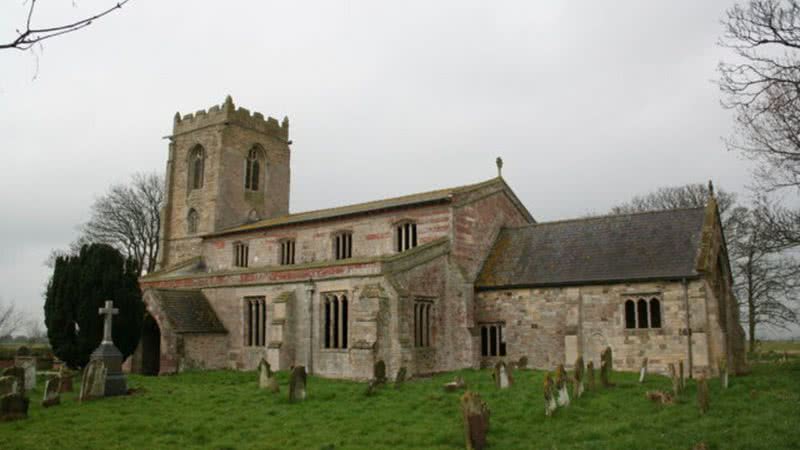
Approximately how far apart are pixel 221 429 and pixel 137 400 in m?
5.59

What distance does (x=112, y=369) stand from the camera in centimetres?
1931

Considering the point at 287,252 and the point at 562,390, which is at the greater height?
the point at 287,252

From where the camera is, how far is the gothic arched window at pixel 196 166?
39.6 meters

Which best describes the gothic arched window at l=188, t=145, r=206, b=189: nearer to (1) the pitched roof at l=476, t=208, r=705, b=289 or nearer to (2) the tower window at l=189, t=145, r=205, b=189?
(2) the tower window at l=189, t=145, r=205, b=189

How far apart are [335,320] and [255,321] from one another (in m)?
4.71

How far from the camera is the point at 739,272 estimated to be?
37.6 m

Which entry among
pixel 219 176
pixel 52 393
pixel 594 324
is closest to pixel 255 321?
pixel 52 393

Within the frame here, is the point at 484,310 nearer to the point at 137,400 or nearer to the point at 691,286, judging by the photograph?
the point at 691,286

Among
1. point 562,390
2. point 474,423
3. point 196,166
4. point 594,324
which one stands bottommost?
point 474,423

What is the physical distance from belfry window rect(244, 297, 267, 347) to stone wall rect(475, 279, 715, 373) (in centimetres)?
925

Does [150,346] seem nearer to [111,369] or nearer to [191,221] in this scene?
[111,369]

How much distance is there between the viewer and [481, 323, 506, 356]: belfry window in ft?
84.1

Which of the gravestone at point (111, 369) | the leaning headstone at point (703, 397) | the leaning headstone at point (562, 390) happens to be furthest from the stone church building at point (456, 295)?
the leaning headstone at point (562, 390)

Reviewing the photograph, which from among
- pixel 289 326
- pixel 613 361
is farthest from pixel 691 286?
pixel 289 326
